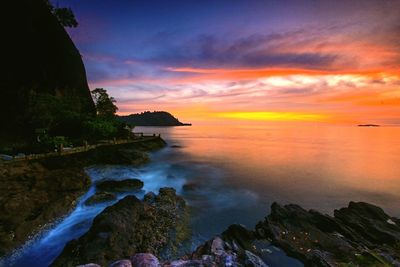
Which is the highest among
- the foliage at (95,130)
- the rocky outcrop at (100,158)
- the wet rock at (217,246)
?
the foliage at (95,130)

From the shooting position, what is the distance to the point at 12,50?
1340 inches

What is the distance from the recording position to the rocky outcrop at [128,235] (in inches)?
379

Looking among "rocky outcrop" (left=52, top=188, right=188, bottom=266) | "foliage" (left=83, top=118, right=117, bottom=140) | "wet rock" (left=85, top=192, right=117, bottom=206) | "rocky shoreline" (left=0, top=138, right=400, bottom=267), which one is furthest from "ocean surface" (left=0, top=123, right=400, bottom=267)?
"foliage" (left=83, top=118, right=117, bottom=140)

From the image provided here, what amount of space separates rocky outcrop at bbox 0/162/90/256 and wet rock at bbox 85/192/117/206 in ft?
3.46

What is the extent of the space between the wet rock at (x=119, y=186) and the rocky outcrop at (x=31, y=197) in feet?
4.21

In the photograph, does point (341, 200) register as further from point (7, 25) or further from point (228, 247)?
point (7, 25)

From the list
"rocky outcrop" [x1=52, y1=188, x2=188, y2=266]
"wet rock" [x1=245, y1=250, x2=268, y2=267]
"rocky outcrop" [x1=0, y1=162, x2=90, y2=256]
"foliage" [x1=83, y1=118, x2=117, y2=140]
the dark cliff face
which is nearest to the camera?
"wet rock" [x1=245, y1=250, x2=268, y2=267]

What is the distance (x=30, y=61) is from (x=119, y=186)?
28715 millimetres

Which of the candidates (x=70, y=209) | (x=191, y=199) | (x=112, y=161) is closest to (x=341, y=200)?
(x=191, y=199)

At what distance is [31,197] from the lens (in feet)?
48.4

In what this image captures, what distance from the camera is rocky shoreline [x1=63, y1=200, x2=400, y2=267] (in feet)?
30.4

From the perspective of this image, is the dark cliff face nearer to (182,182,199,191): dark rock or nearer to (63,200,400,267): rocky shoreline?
(182,182,199,191): dark rock

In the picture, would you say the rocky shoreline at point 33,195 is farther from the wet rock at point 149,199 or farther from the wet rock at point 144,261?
the wet rock at point 144,261

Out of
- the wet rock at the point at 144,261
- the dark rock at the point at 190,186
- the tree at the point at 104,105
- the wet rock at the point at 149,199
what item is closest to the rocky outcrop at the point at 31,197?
the wet rock at the point at 149,199
